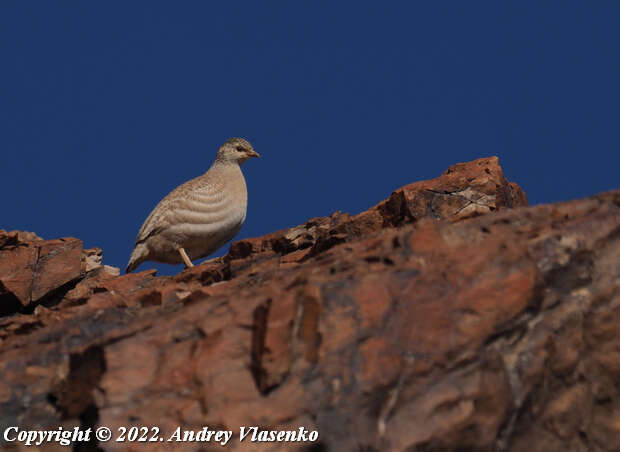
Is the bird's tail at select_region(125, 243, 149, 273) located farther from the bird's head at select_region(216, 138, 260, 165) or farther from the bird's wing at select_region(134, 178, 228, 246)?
the bird's head at select_region(216, 138, 260, 165)

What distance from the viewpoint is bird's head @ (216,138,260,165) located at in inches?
664

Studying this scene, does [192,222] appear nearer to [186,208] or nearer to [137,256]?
[186,208]

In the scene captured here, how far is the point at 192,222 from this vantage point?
15.0 metres

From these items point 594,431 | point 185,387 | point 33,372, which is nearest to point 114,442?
point 185,387

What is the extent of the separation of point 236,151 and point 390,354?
1106 centimetres

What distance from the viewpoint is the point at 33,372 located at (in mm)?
7441

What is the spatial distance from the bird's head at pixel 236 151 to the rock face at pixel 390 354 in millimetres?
9202

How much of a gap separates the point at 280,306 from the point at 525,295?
2.03 meters

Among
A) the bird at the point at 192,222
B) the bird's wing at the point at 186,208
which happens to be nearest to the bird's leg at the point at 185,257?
the bird at the point at 192,222

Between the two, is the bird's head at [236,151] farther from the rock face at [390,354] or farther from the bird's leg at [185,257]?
the rock face at [390,354]

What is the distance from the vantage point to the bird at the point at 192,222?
15.0 m

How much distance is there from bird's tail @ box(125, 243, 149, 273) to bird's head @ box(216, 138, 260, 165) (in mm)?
2715

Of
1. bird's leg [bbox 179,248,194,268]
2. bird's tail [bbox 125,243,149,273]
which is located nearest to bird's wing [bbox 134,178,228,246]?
bird's tail [bbox 125,243,149,273]

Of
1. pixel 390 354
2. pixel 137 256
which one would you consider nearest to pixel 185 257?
pixel 137 256
